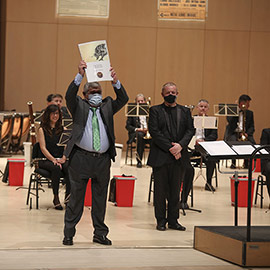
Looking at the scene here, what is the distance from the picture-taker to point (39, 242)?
5512 millimetres

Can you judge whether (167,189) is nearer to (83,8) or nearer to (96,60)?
(96,60)

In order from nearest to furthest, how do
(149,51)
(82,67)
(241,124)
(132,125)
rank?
1. (82,67)
2. (241,124)
3. (132,125)
4. (149,51)

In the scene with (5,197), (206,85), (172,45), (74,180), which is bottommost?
(5,197)

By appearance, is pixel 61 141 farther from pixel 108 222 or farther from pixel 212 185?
pixel 212 185

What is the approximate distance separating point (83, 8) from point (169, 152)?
9120mm

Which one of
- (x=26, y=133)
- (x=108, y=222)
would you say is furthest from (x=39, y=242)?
(x=26, y=133)

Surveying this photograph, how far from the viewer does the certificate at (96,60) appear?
536cm

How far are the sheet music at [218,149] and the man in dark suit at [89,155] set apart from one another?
86 cm

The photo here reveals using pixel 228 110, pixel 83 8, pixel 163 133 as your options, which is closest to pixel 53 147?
pixel 163 133

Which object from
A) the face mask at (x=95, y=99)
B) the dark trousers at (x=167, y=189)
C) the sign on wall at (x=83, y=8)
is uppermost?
the sign on wall at (x=83, y=8)

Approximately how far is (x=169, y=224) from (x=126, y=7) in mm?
9373

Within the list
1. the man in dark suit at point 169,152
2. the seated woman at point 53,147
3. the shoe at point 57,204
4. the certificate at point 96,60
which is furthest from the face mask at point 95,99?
the shoe at point 57,204

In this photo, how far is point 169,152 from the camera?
20.6 feet

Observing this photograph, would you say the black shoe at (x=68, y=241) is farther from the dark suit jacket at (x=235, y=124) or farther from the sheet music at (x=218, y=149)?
the dark suit jacket at (x=235, y=124)
